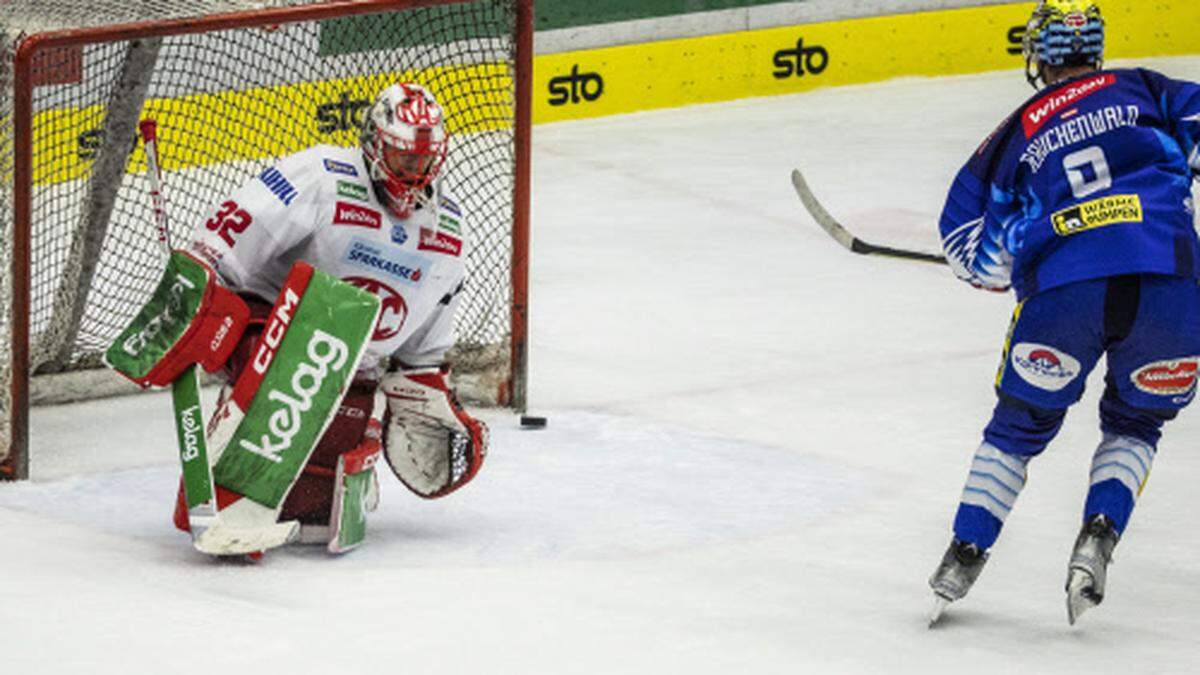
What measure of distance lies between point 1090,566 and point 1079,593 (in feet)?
0.16

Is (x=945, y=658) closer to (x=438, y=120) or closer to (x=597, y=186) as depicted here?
(x=438, y=120)

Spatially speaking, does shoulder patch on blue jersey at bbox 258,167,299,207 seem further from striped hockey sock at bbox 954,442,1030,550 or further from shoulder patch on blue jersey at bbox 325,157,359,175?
striped hockey sock at bbox 954,442,1030,550

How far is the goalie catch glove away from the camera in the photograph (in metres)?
4.98

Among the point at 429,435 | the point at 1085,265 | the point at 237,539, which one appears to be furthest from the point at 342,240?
the point at 1085,265

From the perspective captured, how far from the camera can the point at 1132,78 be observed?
4195mm

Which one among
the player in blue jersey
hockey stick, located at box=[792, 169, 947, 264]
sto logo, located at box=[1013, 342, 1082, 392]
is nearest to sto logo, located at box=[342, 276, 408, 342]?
the player in blue jersey

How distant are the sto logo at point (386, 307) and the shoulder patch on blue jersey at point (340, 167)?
21 cm

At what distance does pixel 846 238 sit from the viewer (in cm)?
767

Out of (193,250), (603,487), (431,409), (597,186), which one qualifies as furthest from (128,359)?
(597,186)

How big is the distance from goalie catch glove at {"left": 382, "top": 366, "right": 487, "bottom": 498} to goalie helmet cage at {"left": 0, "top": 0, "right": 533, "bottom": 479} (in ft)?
3.09

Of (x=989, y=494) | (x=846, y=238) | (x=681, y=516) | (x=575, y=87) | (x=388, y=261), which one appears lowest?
(x=681, y=516)

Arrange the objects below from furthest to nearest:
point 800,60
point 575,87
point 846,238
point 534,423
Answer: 1. point 800,60
2. point 575,87
3. point 846,238
4. point 534,423

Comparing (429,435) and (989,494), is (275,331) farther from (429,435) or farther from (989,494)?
(989,494)

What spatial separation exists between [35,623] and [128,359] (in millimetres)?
887
